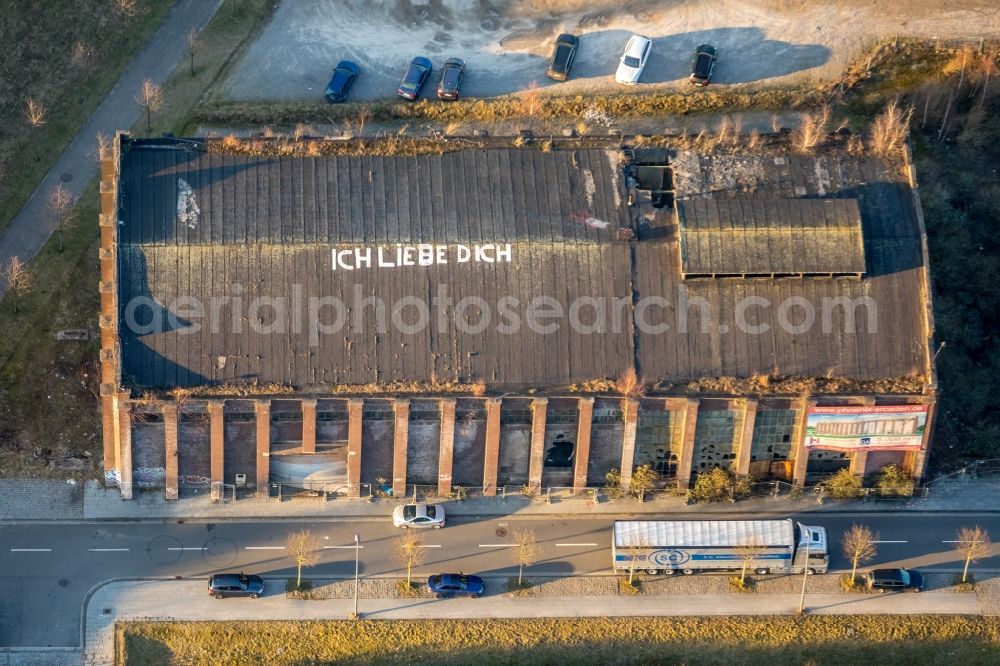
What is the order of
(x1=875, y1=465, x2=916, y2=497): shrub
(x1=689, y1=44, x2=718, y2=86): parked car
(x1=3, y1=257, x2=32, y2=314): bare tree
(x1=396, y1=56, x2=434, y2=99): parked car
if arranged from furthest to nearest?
(x1=689, y1=44, x2=718, y2=86): parked car
(x1=396, y1=56, x2=434, y2=99): parked car
(x1=3, y1=257, x2=32, y2=314): bare tree
(x1=875, y1=465, x2=916, y2=497): shrub

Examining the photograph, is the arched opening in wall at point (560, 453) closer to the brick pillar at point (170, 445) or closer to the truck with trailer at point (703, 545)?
the truck with trailer at point (703, 545)

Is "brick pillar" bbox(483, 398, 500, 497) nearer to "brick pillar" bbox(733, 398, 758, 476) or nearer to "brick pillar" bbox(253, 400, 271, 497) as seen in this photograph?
"brick pillar" bbox(253, 400, 271, 497)

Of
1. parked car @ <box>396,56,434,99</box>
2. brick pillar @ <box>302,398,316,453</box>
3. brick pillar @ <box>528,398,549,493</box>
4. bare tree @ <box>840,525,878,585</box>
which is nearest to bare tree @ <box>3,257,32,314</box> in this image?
brick pillar @ <box>302,398,316,453</box>

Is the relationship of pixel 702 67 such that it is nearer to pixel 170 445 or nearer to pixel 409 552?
pixel 409 552

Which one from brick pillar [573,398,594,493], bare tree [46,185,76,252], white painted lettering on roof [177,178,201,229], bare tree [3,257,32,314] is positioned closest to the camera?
brick pillar [573,398,594,493]

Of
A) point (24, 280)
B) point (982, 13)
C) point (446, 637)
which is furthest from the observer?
point (982, 13)

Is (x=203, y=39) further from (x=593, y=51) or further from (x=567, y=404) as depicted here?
(x=567, y=404)

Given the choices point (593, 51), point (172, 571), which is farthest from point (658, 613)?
point (593, 51)
